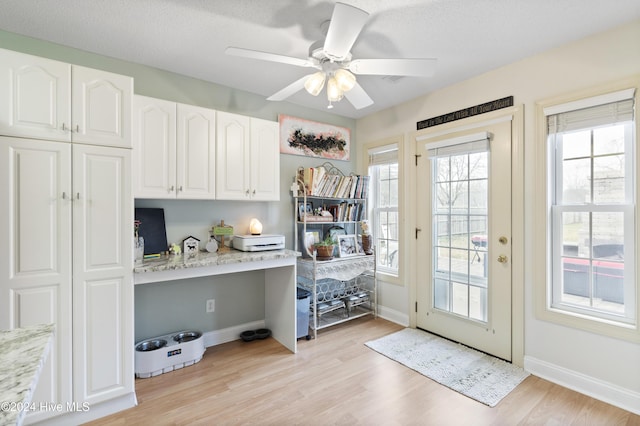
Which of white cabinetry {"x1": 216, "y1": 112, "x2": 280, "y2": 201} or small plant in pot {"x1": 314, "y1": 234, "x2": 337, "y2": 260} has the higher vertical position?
white cabinetry {"x1": 216, "y1": 112, "x2": 280, "y2": 201}

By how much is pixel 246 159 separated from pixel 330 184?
1.03 meters

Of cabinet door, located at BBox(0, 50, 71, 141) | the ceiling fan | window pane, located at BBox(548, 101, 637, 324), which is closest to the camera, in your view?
the ceiling fan

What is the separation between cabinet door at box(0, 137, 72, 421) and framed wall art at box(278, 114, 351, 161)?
2012 mm

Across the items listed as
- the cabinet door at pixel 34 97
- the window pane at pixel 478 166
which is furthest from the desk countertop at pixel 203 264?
the window pane at pixel 478 166

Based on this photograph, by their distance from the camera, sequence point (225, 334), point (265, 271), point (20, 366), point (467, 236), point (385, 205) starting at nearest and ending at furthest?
point (20, 366), point (467, 236), point (225, 334), point (265, 271), point (385, 205)

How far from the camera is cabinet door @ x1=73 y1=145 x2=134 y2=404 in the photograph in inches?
72.5

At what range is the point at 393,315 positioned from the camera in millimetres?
3518

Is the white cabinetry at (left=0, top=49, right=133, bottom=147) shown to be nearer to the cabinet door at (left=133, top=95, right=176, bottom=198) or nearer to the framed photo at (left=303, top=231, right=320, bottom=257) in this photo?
the cabinet door at (left=133, top=95, right=176, bottom=198)

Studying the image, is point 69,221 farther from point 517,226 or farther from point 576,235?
point 576,235

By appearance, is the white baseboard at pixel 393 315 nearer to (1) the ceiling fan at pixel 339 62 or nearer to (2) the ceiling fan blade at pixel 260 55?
(1) the ceiling fan at pixel 339 62

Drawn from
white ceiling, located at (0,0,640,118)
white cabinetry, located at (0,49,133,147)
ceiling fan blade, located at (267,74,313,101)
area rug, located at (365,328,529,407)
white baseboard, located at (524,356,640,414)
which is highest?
white ceiling, located at (0,0,640,118)

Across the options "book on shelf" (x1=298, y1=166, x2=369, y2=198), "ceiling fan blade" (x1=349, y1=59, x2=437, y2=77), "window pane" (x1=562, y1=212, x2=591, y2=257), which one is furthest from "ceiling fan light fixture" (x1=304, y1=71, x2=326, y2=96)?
"window pane" (x1=562, y1=212, x2=591, y2=257)

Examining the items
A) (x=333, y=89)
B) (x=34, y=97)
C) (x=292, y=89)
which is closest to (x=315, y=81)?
(x=333, y=89)

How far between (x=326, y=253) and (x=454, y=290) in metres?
1.33
